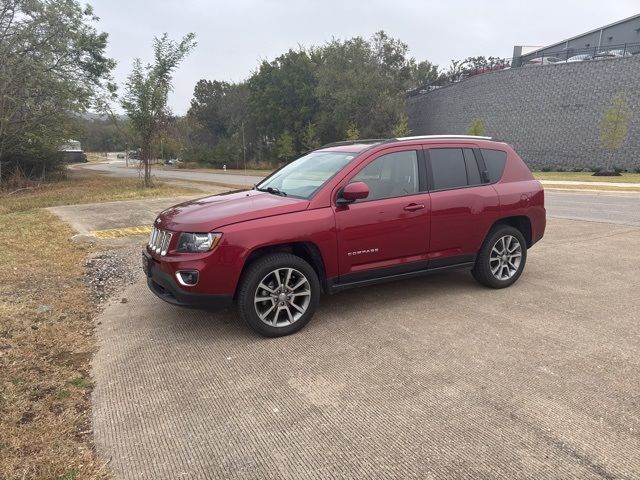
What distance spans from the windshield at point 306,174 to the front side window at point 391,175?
0.79 ft

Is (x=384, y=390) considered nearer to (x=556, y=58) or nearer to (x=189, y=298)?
(x=189, y=298)

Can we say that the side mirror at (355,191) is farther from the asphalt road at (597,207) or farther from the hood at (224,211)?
the asphalt road at (597,207)

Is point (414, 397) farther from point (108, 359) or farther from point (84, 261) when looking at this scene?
point (84, 261)

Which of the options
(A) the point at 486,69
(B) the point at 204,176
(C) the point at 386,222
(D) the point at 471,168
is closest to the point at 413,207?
(C) the point at 386,222

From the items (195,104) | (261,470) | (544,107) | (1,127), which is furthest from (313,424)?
(195,104)

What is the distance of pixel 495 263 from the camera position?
5434 millimetres

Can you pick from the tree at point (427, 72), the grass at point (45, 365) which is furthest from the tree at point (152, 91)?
the tree at point (427, 72)

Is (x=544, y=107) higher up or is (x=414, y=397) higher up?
(x=544, y=107)

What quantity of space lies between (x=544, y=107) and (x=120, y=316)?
34923 mm

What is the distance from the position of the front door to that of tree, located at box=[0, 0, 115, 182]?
1802 centimetres

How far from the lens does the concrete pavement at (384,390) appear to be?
2561 mm

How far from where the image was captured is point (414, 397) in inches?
125

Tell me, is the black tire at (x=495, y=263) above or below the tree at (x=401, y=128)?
below

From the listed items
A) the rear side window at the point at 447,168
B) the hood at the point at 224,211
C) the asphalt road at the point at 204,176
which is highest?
the rear side window at the point at 447,168
